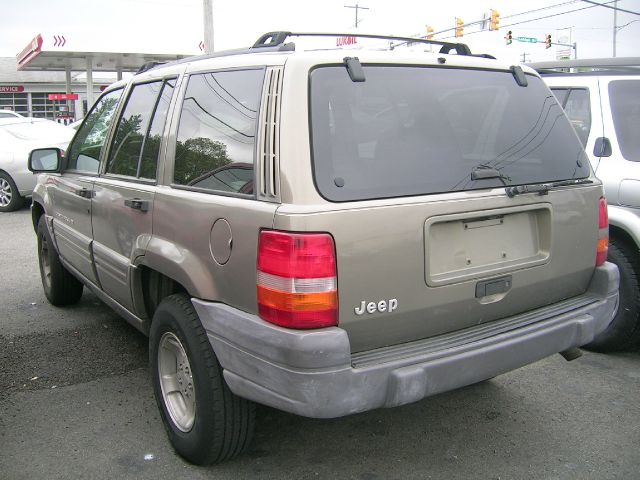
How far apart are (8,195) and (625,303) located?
33.7 feet

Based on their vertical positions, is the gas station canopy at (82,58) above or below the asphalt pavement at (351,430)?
above

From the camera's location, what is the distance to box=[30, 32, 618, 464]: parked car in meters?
2.28

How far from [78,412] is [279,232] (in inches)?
78.5

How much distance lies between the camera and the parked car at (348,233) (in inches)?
89.9

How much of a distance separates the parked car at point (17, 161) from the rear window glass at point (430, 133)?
31.1 feet

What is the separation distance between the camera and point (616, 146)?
14.3ft

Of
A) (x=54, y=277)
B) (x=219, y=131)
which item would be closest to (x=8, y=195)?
(x=54, y=277)

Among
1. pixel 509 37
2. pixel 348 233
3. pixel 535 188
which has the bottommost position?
pixel 348 233

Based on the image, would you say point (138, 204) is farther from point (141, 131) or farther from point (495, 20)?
point (495, 20)

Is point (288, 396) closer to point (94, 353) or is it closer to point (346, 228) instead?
point (346, 228)

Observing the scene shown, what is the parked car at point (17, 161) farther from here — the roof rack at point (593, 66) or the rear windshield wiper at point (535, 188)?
the rear windshield wiper at point (535, 188)

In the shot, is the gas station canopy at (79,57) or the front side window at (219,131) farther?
the gas station canopy at (79,57)

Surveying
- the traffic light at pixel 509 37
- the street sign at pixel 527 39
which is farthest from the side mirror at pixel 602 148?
the street sign at pixel 527 39

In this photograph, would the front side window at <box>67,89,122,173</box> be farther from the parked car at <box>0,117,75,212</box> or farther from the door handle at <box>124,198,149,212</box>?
the parked car at <box>0,117,75,212</box>
